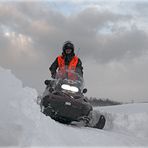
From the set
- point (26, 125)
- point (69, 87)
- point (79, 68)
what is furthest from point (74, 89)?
point (26, 125)

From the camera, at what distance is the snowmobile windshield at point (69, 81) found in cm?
1338

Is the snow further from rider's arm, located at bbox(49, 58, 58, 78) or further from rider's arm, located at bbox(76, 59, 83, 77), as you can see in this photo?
rider's arm, located at bbox(49, 58, 58, 78)

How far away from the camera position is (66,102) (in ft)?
41.8

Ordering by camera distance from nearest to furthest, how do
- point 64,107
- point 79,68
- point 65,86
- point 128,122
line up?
point 64,107
point 65,86
point 79,68
point 128,122

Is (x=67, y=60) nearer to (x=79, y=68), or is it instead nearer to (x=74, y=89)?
(x=79, y=68)

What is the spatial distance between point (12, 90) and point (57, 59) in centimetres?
642

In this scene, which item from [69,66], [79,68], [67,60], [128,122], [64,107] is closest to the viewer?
[64,107]

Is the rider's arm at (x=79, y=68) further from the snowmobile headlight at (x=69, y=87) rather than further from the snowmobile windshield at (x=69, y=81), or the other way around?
the snowmobile headlight at (x=69, y=87)

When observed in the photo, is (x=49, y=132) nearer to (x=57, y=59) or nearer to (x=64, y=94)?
(x=64, y=94)

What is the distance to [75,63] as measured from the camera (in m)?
14.6

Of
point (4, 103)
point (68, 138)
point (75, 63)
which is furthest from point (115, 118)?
point (4, 103)

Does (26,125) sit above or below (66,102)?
below

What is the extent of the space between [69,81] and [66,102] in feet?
3.32

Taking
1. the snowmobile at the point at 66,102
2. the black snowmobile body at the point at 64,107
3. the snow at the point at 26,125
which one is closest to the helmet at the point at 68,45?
the snowmobile at the point at 66,102
